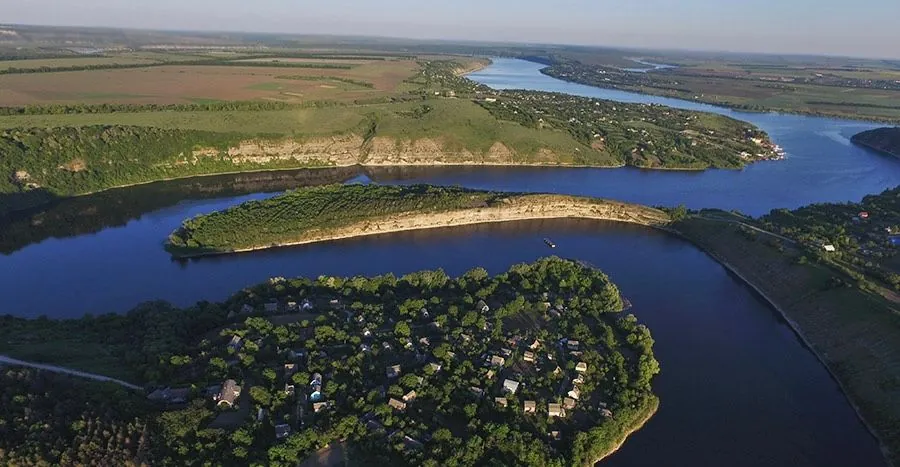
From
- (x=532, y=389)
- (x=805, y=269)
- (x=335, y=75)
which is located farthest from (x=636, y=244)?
(x=335, y=75)

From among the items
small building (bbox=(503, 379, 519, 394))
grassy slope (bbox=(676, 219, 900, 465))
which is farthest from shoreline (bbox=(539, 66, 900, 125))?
small building (bbox=(503, 379, 519, 394))

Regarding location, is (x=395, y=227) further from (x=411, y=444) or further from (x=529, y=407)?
(x=411, y=444)

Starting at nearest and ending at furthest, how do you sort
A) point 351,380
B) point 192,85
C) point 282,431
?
point 282,431, point 351,380, point 192,85

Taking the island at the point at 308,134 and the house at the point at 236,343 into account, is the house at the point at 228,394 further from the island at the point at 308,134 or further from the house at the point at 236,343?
the island at the point at 308,134

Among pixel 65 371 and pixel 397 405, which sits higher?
pixel 65 371

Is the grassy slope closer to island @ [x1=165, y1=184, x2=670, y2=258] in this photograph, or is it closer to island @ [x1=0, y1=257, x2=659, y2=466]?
island @ [x1=0, y1=257, x2=659, y2=466]

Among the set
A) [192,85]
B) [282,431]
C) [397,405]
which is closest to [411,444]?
[397,405]
